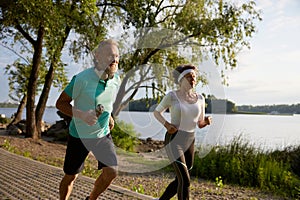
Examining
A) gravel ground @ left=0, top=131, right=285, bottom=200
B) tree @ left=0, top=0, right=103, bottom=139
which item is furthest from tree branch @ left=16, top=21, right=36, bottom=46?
gravel ground @ left=0, top=131, right=285, bottom=200

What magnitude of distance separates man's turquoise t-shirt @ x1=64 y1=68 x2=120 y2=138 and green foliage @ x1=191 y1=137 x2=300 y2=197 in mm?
4604

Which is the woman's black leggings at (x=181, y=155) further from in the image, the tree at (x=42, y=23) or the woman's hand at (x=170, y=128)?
the tree at (x=42, y=23)

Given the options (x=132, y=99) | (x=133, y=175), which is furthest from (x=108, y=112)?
(x=133, y=175)

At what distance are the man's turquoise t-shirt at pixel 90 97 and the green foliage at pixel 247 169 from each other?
460cm

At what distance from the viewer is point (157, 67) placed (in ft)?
14.6

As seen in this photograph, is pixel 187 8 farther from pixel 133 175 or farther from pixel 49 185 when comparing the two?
pixel 49 185

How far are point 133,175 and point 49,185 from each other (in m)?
2.23

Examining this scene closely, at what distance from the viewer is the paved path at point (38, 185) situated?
455 cm

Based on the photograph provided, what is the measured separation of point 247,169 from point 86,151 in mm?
5115

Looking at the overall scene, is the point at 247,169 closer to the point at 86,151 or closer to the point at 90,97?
the point at 86,151

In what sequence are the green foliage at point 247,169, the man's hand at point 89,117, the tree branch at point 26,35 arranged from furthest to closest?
the tree branch at point 26,35 < the green foliage at point 247,169 < the man's hand at point 89,117

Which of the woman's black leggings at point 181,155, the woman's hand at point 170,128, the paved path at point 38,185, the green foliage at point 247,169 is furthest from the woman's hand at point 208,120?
the green foliage at point 247,169

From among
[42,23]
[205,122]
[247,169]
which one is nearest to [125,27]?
[42,23]

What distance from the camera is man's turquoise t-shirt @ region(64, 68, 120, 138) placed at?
3.10m
